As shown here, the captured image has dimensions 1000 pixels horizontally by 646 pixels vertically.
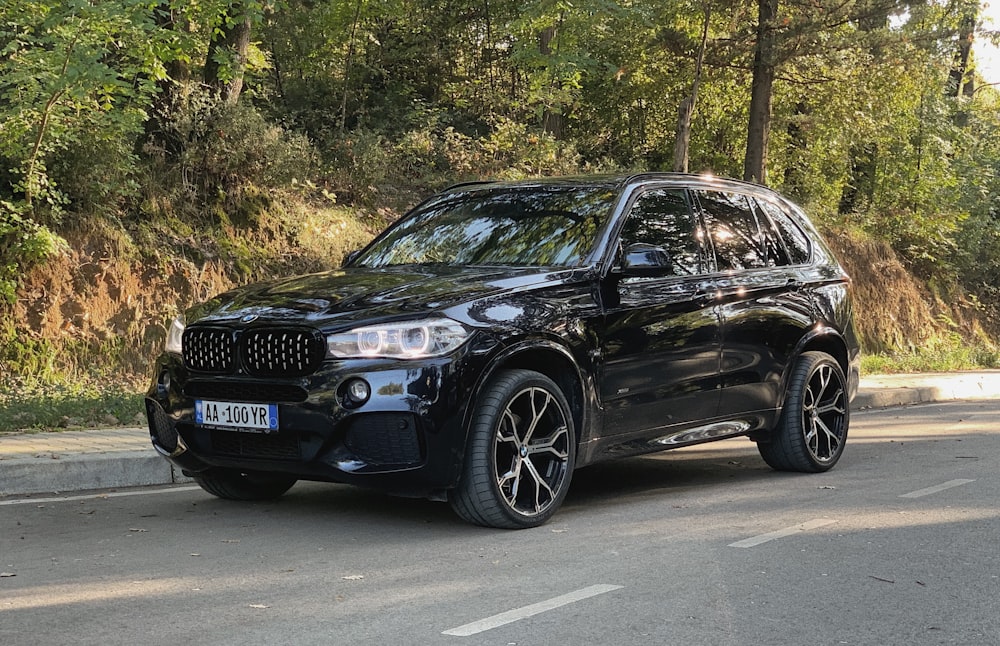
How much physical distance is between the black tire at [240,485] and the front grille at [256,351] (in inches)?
39.9

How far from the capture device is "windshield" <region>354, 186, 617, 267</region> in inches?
264

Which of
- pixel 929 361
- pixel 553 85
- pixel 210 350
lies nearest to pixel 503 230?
pixel 210 350

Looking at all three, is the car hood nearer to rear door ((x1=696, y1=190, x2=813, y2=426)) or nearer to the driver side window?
the driver side window

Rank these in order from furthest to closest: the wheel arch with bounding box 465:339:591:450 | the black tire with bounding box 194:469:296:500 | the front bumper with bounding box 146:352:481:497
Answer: the black tire with bounding box 194:469:296:500, the wheel arch with bounding box 465:339:591:450, the front bumper with bounding box 146:352:481:497

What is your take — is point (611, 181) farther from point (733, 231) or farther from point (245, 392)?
point (245, 392)

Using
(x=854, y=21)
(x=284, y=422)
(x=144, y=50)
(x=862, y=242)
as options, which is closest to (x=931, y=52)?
(x=854, y=21)

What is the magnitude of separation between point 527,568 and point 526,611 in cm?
73

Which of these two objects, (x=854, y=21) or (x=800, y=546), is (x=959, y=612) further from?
(x=854, y=21)

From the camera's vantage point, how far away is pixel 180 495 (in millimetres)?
7414

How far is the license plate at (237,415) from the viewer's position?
577 cm

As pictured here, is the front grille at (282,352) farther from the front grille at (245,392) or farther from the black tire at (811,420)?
the black tire at (811,420)

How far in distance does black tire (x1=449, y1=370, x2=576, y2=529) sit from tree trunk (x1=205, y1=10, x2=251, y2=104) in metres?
9.98

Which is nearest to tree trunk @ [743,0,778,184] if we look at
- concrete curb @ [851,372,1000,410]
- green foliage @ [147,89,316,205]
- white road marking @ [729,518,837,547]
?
concrete curb @ [851,372,1000,410]

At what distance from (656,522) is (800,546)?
0.86 metres
